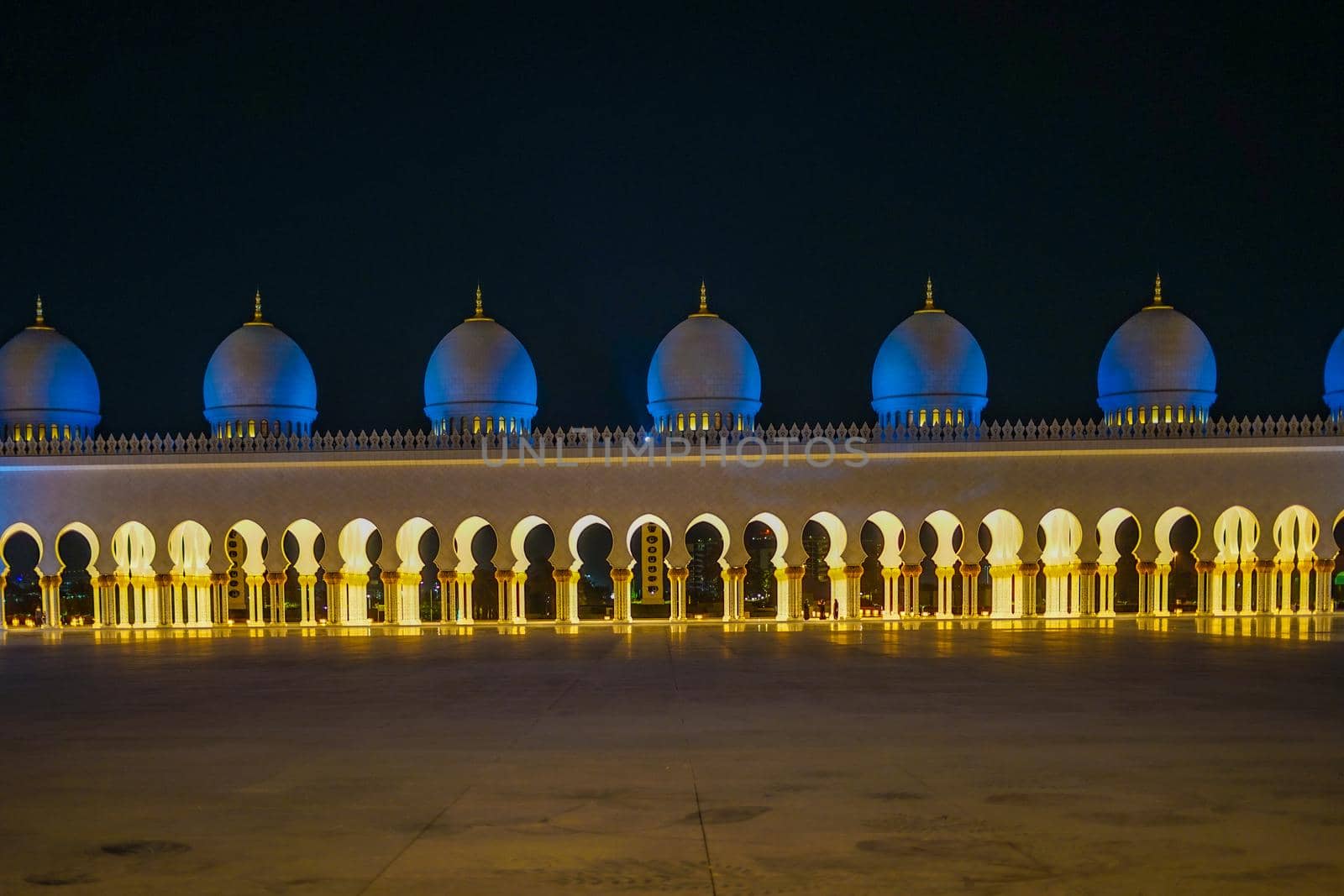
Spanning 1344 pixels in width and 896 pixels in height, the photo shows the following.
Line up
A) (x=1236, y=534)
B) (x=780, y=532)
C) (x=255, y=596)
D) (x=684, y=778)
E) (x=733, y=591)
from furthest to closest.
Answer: (x=1236, y=534) < (x=255, y=596) < (x=780, y=532) < (x=733, y=591) < (x=684, y=778)

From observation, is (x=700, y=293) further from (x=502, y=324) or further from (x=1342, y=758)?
(x=1342, y=758)

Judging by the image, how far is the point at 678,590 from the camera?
1784cm

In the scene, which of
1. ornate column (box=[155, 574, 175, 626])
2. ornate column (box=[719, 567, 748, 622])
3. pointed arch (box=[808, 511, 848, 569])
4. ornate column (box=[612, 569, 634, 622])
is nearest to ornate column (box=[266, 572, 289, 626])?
ornate column (box=[155, 574, 175, 626])

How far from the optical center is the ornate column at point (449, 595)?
18094 mm

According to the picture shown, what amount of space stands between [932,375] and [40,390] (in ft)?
44.6

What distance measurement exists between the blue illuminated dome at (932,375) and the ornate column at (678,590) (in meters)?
4.50

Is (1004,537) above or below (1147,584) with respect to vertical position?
above

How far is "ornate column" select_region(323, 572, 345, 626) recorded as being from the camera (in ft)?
59.9

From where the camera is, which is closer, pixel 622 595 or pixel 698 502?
pixel 622 595

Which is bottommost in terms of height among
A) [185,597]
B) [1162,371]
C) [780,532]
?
[185,597]

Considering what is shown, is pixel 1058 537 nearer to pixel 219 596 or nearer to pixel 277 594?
pixel 277 594

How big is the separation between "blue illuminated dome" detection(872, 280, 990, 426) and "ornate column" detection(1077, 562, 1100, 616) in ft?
9.49

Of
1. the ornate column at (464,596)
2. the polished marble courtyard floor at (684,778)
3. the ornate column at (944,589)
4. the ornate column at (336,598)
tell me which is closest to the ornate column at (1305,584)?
the ornate column at (944,589)

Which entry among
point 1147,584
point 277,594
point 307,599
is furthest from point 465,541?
point 1147,584
